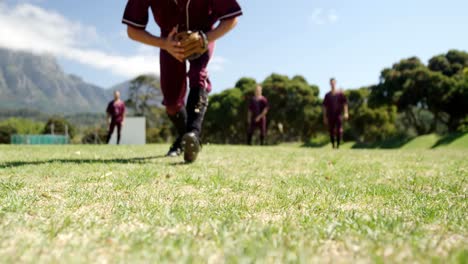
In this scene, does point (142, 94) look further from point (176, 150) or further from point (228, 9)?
point (228, 9)

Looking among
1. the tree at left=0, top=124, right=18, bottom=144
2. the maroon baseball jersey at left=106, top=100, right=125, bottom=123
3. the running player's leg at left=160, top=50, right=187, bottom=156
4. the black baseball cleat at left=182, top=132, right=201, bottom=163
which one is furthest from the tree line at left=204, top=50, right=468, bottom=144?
the tree at left=0, top=124, right=18, bottom=144

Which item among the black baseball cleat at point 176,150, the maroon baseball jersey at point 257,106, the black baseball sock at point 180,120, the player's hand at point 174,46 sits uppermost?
the maroon baseball jersey at point 257,106

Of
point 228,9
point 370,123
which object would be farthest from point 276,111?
point 228,9

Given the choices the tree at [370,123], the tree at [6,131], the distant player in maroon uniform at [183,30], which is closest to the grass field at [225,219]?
the distant player in maroon uniform at [183,30]

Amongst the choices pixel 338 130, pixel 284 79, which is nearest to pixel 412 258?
pixel 338 130

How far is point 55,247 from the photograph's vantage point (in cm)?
132

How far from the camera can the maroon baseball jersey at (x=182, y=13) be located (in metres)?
4.30

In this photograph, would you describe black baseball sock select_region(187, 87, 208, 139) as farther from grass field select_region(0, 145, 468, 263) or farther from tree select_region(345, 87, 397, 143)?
tree select_region(345, 87, 397, 143)

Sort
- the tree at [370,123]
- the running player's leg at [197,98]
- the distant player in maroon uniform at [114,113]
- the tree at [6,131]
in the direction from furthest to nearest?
the tree at [6,131] < the tree at [370,123] < the distant player in maroon uniform at [114,113] < the running player's leg at [197,98]

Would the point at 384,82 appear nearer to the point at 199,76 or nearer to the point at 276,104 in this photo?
the point at 276,104

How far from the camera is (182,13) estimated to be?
14.9 feet

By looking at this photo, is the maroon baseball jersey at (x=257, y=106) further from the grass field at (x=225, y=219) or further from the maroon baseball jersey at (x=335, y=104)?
the grass field at (x=225, y=219)

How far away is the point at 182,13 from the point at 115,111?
1277cm

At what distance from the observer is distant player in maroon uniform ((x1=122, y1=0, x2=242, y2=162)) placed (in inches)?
169
